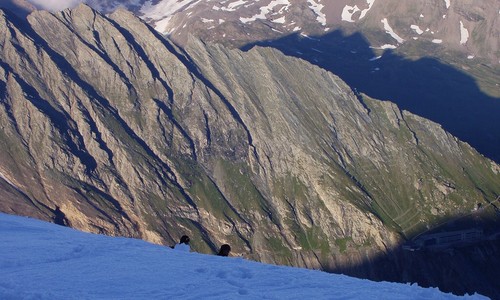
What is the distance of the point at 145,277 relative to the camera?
1600 cm

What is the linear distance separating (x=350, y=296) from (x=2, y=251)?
10.3m

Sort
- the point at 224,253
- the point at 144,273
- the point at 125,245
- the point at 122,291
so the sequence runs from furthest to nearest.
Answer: the point at 224,253, the point at 125,245, the point at 144,273, the point at 122,291

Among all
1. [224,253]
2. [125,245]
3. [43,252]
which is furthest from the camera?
[224,253]

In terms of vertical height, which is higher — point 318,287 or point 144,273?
point 144,273

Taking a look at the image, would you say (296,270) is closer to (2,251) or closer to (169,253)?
(169,253)

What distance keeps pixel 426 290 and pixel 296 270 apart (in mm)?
4106

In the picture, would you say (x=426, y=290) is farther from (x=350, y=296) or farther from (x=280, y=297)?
(x=280, y=297)

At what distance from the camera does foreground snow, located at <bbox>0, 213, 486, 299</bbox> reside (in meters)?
14.6

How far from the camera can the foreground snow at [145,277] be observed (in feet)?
47.8

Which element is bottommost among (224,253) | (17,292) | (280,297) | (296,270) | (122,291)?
(224,253)

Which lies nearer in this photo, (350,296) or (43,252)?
(350,296)

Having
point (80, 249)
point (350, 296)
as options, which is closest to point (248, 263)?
point (350, 296)

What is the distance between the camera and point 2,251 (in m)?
17.1

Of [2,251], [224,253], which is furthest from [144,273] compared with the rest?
[224,253]
